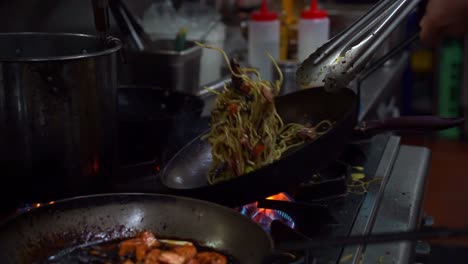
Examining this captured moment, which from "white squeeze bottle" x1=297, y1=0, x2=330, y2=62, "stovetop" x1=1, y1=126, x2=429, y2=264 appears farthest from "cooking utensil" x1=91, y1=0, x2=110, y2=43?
"white squeeze bottle" x1=297, y1=0, x2=330, y2=62

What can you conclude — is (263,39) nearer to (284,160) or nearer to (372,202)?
(372,202)

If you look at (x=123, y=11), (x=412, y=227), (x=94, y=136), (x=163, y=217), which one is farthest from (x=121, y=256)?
(x=123, y=11)

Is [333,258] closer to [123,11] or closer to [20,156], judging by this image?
[20,156]

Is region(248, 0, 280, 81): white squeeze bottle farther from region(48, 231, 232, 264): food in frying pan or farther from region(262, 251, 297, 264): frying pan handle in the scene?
region(262, 251, 297, 264): frying pan handle

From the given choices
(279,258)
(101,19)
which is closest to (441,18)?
(101,19)

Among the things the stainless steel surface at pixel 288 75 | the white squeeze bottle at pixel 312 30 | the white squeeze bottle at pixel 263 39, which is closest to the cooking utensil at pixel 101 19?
the stainless steel surface at pixel 288 75

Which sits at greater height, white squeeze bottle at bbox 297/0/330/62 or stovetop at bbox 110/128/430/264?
white squeeze bottle at bbox 297/0/330/62

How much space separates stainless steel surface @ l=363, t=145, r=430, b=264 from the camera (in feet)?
4.17

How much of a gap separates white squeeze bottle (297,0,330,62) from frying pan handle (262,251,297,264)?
70.0 inches

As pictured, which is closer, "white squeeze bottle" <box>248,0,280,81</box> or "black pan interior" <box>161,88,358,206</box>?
"black pan interior" <box>161,88,358,206</box>

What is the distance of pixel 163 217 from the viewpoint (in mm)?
1326

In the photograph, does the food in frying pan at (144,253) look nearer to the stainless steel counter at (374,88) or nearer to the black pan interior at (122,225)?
the black pan interior at (122,225)

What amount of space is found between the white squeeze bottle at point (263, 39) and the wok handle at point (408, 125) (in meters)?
0.94

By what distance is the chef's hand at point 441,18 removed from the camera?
1959 mm
